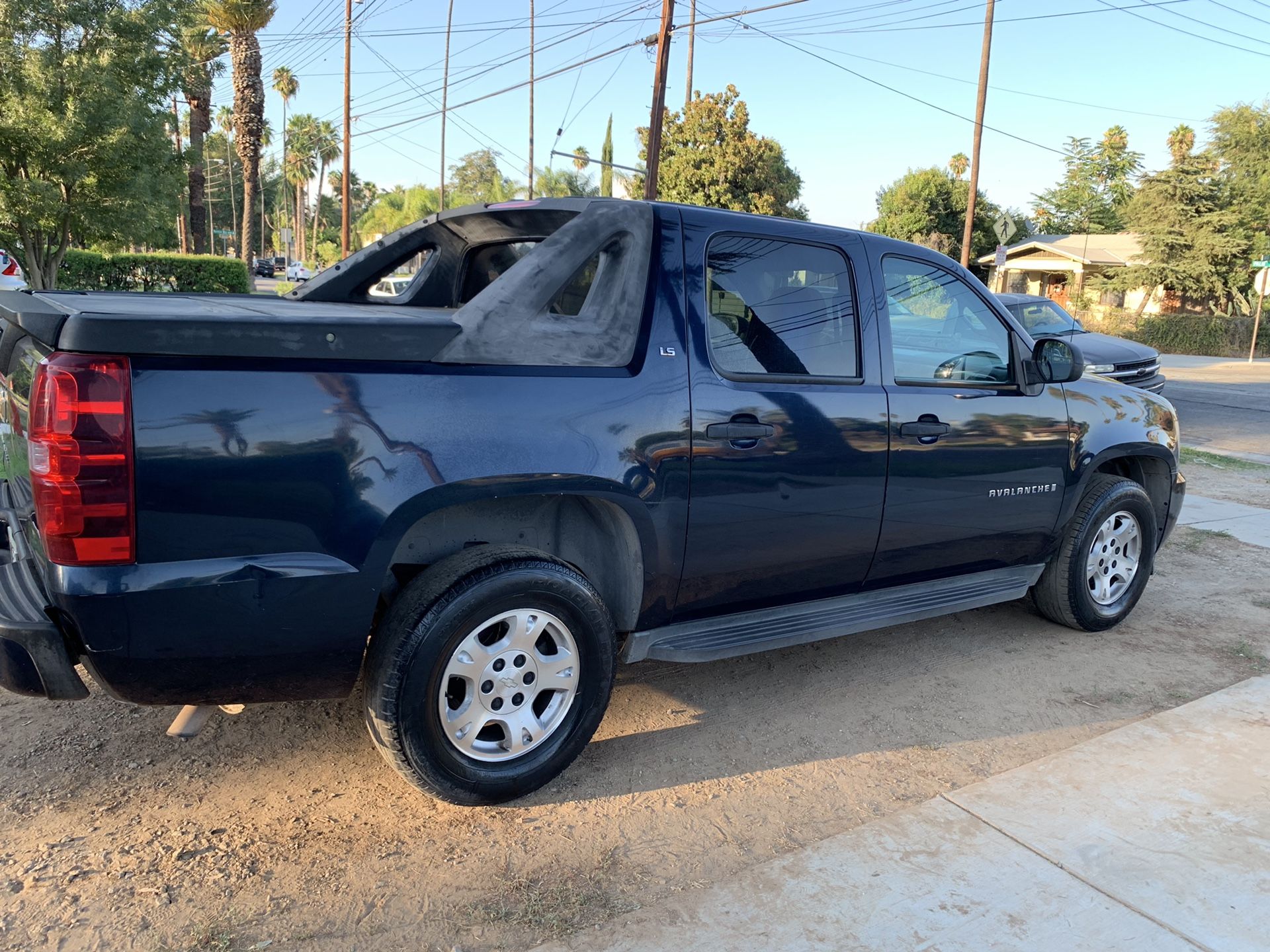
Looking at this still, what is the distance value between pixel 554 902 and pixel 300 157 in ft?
319

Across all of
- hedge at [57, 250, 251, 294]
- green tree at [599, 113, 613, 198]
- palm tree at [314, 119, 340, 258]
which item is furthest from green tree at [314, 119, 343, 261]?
hedge at [57, 250, 251, 294]

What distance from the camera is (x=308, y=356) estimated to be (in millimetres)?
2572

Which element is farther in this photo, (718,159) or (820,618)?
(718,159)

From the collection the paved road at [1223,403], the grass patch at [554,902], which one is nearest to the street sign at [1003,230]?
the paved road at [1223,403]

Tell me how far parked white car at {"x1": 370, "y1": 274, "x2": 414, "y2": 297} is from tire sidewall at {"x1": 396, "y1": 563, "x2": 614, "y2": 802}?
199cm

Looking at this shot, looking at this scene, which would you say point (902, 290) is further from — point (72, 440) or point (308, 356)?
point (72, 440)

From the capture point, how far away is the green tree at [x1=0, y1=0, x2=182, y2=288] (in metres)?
12.6

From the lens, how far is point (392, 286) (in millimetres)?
5891

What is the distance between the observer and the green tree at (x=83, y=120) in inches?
497

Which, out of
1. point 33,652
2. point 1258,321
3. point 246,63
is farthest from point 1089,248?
point 33,652

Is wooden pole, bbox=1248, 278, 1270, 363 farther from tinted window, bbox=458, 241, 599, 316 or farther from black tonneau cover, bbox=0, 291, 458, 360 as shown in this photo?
black tonneau cover, bbox=0, 291, 458, 360

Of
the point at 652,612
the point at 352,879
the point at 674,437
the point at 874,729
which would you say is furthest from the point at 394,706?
the point at 874,729

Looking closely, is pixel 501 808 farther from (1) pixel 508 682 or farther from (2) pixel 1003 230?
(2) pixel 1003 230

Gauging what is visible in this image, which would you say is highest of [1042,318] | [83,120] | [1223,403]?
[83,120]
